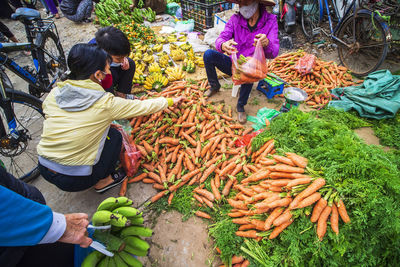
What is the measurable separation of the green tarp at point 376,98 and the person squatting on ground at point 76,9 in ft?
29.6

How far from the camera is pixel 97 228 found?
1.46 m

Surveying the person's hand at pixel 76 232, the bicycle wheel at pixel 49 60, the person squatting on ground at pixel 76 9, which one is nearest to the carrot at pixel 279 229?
the person's hand at pixel 76 232

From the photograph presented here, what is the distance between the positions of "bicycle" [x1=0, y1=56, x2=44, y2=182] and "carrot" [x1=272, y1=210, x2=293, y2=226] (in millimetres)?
3314

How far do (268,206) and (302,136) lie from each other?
99 centimetres

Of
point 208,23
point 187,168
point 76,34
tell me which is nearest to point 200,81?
point 187,168

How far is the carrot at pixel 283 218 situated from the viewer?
177cm

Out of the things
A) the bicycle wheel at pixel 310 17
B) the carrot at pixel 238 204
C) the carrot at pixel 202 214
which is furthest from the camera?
the bicycle wheel at pixel 310 17

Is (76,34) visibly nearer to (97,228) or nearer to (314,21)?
(97,228)

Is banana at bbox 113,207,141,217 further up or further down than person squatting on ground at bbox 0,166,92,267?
further down

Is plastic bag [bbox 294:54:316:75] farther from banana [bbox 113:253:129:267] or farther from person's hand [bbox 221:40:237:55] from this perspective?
banana [bbox 113:253:129:267]

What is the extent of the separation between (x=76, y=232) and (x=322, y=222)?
6.48ft

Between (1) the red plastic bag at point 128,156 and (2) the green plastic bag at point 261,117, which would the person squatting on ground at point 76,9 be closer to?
(1) the red plastic bag at point 128,156

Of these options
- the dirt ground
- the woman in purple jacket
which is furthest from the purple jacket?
the dirt ground

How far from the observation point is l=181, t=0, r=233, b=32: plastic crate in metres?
5.92
